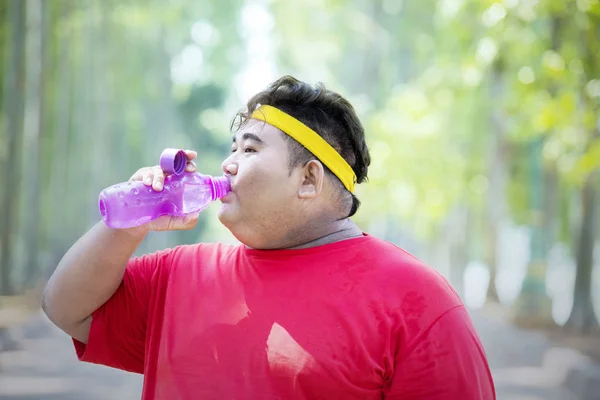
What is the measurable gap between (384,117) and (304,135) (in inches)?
807

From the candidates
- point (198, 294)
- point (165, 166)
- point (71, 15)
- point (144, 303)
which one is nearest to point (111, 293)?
point (144, 303)

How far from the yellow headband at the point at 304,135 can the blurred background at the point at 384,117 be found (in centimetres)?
200

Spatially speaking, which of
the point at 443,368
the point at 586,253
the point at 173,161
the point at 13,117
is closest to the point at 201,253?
the point at 173,161

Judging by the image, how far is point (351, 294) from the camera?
241 cm

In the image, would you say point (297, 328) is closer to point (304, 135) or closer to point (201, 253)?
point (201, 253)

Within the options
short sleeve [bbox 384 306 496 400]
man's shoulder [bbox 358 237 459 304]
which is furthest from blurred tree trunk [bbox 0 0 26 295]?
short sleeve [bbox 384 306 496 400]

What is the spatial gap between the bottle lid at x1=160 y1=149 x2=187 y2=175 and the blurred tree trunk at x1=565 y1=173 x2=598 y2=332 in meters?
12.8

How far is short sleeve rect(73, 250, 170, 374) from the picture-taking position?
2.67m

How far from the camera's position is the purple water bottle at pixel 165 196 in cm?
254

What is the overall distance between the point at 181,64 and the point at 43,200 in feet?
42.5

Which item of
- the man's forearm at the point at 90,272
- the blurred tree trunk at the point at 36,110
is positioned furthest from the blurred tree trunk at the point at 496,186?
the man's forearm at the point at 90,272

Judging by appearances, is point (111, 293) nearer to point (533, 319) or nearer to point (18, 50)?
point (18, 50)

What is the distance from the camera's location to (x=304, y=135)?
271cm

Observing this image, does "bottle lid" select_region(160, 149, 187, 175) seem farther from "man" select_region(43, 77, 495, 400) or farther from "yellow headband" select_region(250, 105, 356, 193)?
"yellow headband" select_region(250, 105, 356, 193)
